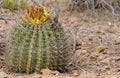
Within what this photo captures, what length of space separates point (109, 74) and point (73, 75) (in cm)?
37

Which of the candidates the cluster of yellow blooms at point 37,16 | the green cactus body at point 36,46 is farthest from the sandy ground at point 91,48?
the cluster of yellow blooms at point 37,16

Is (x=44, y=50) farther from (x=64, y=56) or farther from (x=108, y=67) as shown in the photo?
(x=108, y=67)

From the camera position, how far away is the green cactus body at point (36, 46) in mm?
4088

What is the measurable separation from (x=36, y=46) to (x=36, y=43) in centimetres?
3

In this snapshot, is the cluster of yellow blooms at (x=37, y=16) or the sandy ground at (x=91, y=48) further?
the sandy ground at (x=91, y=48)

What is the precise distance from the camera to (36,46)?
13.5ft

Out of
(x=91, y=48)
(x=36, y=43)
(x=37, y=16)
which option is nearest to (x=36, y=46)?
(x=36, y=43)

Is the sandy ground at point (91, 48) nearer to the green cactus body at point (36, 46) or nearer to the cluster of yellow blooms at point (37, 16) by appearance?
the green cactus body at point (36, 46)

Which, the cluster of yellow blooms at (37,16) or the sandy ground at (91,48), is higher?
the cluster of yellow blooms at (37,16)

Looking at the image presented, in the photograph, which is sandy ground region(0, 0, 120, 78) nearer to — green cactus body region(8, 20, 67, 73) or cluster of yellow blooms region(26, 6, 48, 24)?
green cactus body region(8, 20, 67, 73)

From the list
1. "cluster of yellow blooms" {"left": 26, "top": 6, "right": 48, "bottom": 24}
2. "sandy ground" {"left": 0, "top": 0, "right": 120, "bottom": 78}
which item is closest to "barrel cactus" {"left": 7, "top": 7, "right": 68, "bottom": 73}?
"cluster of yellow blooms" {"left": 26, "top": 6, "right": 48, "bottom": 24}

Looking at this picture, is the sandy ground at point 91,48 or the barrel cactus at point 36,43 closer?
the barrel cactus at point 36,43

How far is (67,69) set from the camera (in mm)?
4469

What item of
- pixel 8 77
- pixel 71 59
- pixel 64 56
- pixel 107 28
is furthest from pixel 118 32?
pixel 8 77
